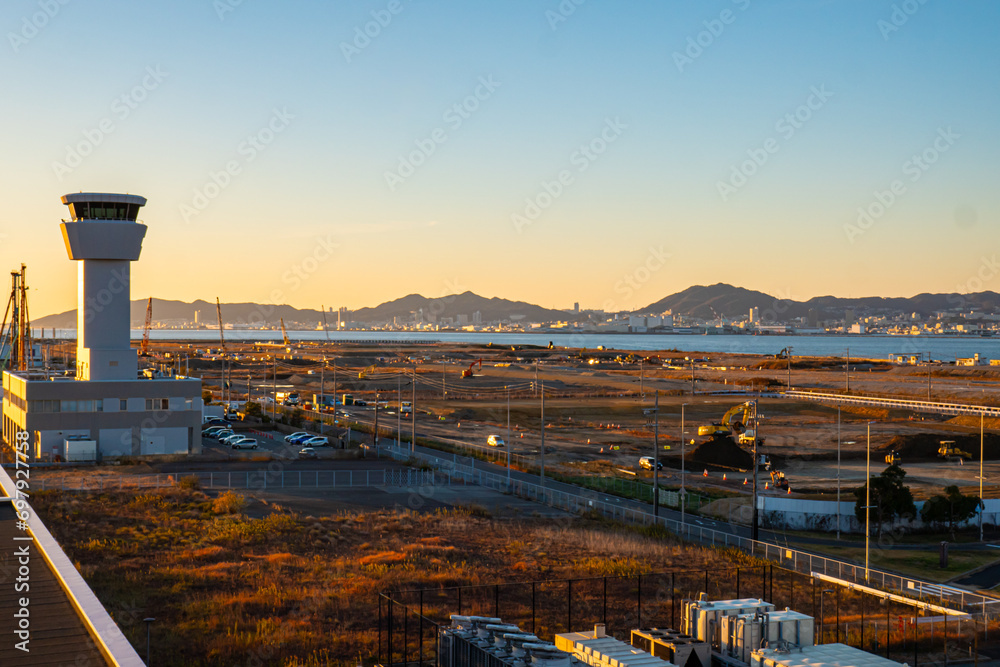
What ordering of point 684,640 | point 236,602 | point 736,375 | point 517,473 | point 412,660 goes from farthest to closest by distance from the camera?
1. point 736,375
2. point 517,473
3. point 236,602
4. point 412,660
5. point 684,640

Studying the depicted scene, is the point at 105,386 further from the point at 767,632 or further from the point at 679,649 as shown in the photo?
the point at 767,632

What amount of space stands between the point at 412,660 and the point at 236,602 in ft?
25.5

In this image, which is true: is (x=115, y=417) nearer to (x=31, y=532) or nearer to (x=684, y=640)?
(x=31, y=532)

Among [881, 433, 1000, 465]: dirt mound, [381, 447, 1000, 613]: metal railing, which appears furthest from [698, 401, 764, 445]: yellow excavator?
[381, 447, 1000, 613]: metal railing

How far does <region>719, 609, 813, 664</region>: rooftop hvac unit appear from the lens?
20.2 metres

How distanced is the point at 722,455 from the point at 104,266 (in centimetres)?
4726

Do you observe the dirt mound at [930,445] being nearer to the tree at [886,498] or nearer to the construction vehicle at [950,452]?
the construction vehicle at [950,452]

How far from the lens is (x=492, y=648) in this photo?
19.2 metres

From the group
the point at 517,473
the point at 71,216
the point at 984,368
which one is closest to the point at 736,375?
the point at 984,368

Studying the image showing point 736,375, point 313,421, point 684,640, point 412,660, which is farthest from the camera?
point 736,375

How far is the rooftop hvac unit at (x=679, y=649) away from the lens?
2036 centimetres

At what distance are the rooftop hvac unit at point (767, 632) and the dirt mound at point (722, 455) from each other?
46906 millimetres

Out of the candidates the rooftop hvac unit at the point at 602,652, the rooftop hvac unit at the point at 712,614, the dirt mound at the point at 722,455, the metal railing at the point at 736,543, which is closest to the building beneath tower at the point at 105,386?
the metal railing at the point at 736,543

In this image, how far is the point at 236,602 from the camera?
93.8ft
